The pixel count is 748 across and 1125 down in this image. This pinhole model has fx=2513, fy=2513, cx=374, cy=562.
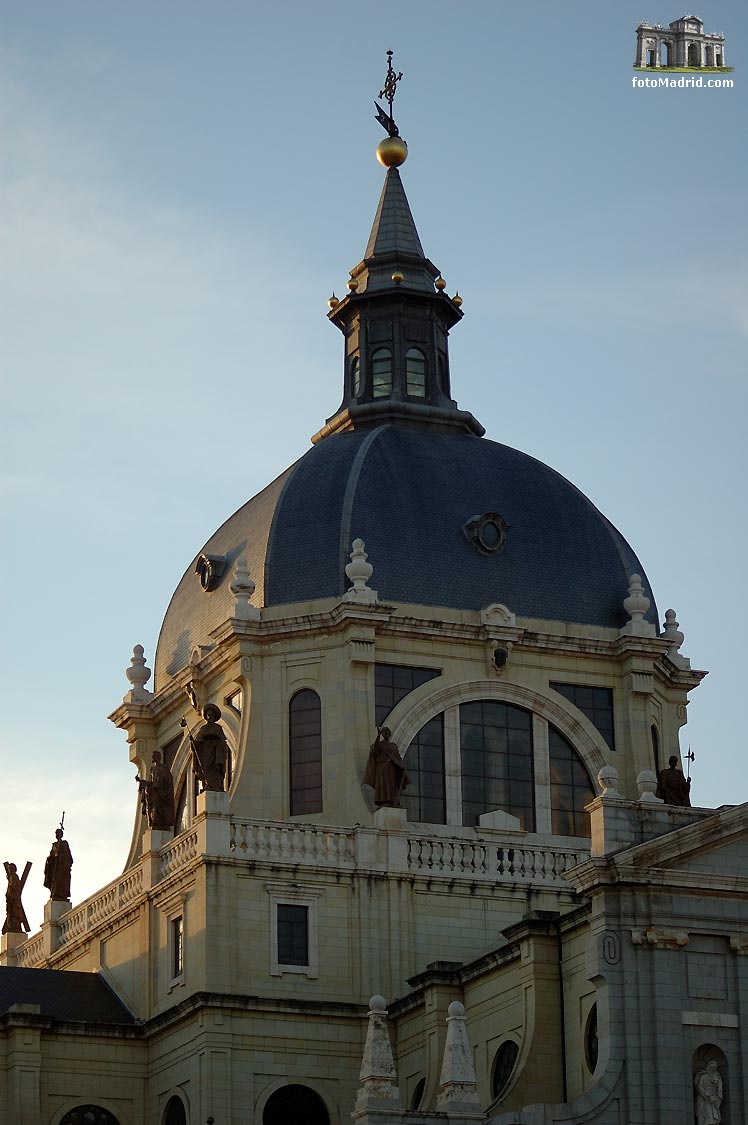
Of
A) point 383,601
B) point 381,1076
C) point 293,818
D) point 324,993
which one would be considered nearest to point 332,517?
point 383,601

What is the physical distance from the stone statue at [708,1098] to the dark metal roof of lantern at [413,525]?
19029 mm

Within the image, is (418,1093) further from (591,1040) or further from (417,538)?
(417,538)

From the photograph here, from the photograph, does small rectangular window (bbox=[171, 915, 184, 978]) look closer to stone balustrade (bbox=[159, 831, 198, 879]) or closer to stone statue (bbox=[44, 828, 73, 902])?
stone balustrade (bbox=[159, 831, 198, 879])

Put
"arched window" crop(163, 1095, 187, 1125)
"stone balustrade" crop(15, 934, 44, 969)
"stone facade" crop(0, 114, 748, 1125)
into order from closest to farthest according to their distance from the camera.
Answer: "stone facade" crop(0, 114, 748, 1125) < "arched window" crop(163, 1095, 187, 1125) < "stone balustrade" crop(15, 934, 44, 969)

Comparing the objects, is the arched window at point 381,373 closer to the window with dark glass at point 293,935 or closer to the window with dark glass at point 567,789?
the window with dark glass at point 567,789

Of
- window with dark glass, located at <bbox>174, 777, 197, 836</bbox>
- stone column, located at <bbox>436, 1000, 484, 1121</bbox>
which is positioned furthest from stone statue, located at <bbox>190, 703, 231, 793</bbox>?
stone column, located at <bbox>436, 1000, 484, 1121</bbox>

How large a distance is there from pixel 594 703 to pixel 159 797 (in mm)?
12091

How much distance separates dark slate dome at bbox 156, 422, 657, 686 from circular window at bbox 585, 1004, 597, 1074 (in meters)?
16.5

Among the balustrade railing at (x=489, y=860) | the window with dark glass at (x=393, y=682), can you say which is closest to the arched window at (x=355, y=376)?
the window with dark glass at (x=393, y=682)

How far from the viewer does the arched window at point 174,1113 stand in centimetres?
5978

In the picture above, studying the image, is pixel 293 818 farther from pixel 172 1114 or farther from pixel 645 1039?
pixel 645 1039

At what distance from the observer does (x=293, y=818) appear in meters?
64.8

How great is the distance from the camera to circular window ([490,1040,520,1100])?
5559 cm

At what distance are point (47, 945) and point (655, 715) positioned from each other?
1811 centimetres
